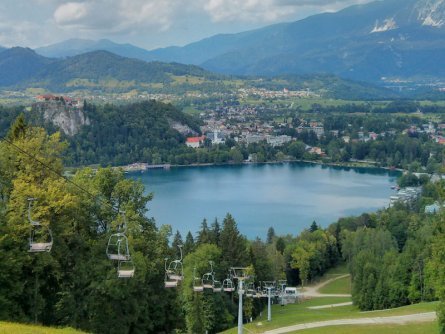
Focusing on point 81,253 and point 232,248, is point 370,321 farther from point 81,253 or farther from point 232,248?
point 232,248

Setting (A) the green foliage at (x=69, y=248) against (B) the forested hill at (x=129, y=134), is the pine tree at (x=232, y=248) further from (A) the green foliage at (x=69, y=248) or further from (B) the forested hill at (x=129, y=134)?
(B) the forested hill at (x=129, y=134)

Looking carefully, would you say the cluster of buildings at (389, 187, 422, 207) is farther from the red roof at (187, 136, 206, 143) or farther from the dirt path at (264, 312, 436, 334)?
the red roof at (187, 136, 206, 143)

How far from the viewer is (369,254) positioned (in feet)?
94.3

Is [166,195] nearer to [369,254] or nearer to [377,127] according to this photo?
[369,254]

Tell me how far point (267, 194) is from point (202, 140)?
49722 millimetres

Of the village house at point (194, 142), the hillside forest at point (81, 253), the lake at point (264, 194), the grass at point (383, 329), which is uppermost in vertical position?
the village house at point (194, 142)

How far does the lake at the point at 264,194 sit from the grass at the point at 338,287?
13.5 meters

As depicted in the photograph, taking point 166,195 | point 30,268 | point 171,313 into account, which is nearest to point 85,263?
point 30,268

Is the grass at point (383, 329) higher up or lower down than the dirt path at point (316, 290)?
higher up

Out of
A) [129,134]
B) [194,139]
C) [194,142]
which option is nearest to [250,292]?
[194,142]

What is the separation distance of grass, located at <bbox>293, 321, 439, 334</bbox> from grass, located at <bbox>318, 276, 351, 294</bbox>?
16.7 meters

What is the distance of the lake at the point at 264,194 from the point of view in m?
56.5

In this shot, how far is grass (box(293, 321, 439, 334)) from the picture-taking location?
51.1 ft

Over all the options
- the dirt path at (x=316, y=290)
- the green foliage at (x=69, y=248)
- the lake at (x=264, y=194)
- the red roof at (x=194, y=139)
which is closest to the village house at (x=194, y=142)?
the red roof at (x=194, y=139)
